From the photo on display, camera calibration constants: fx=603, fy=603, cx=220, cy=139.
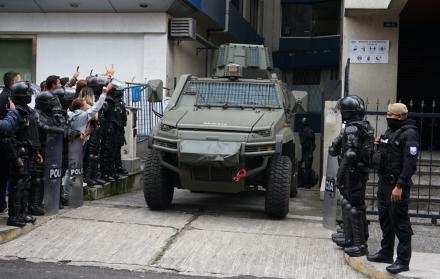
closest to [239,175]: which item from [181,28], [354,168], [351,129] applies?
[354,168]

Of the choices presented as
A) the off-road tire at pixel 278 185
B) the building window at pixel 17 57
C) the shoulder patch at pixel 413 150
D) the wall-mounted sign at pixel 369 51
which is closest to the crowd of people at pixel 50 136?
the off-road tire at pixel 278 185

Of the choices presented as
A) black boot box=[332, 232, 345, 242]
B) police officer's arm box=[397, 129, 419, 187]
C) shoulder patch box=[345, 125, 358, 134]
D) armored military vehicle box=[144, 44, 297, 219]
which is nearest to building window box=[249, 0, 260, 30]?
armored military vehicle box=[144, 44, 297, 219]

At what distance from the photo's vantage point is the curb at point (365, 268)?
6.04m

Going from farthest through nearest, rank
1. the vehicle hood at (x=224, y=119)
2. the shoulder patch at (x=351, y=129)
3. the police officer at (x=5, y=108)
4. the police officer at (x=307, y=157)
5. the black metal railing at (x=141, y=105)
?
the police officer at (x=307, y=157) < the black metal railing at (x=141, y=105) < the vehicle hood at (x=224, y=119) < the police officer at (x=5, y=108) < the shoulder patch at (x=351, y=129)

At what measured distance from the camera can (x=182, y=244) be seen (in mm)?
Answer: 7188

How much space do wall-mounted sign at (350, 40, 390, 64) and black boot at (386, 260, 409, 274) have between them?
686cm

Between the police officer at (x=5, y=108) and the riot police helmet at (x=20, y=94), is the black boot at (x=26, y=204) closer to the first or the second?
the police officer at (x=5, y=108)

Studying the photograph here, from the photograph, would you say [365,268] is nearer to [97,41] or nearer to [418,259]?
[418,259]

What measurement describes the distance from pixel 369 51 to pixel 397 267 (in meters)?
7.06

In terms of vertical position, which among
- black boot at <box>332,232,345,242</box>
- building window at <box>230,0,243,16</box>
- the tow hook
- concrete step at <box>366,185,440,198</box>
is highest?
building window at <box>230,0,243,16</box>

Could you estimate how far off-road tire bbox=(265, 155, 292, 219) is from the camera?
8.41 metres

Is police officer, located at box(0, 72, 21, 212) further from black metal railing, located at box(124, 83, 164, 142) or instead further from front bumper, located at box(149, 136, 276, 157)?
black metal railing, located at box(124, 83, 164, 142)

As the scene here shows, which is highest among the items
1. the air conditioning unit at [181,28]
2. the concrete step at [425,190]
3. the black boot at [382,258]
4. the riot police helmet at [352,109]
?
the air conditioning unit at [181,28]

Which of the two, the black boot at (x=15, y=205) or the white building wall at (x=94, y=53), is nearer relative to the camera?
the black boot at (x=15, y=205)
